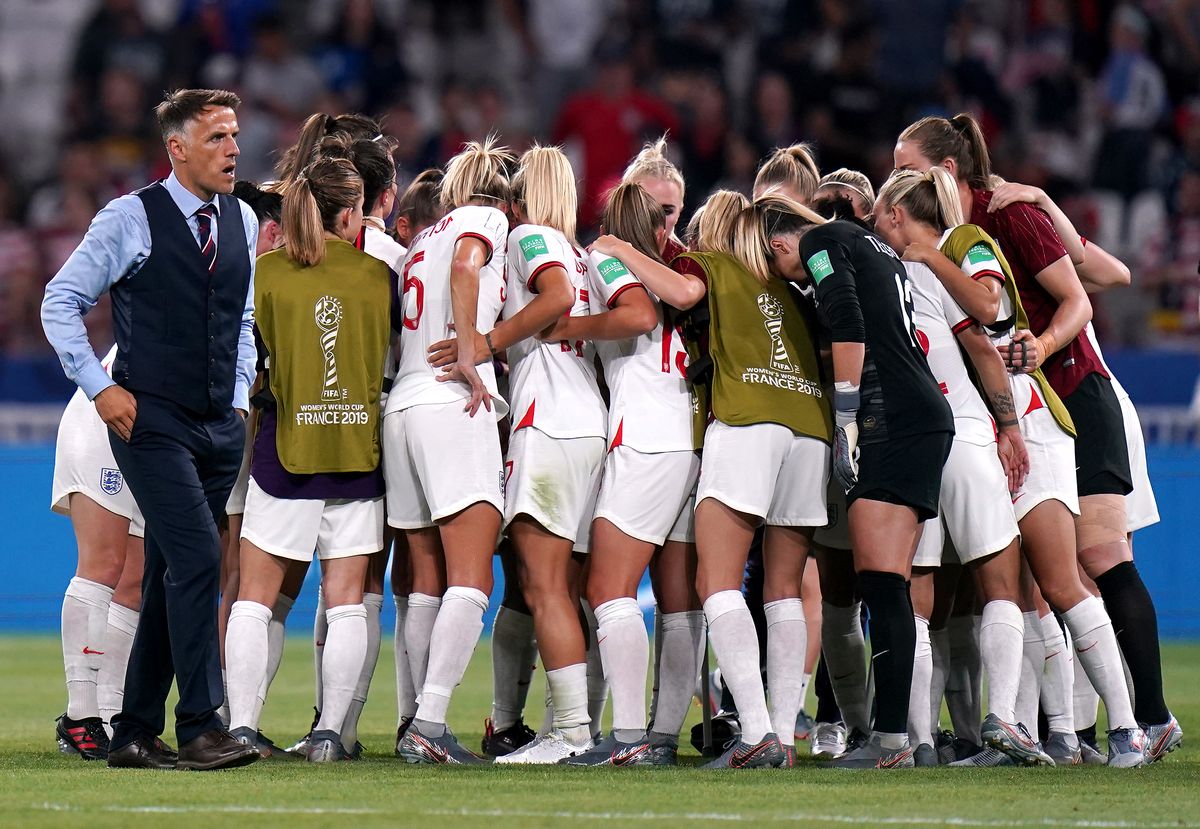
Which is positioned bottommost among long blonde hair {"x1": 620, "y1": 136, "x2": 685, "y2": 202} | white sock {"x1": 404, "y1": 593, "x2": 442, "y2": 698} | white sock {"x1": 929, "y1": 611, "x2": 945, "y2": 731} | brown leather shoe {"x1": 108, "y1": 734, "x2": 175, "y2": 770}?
brown leather shoe {"x1": 108, "y1": 734, "x2": 175, "y2": 770}

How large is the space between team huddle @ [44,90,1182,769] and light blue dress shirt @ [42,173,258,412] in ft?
0.90

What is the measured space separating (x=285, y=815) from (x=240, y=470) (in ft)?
6.66

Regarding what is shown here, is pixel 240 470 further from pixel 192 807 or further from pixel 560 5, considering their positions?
pixel 560 5

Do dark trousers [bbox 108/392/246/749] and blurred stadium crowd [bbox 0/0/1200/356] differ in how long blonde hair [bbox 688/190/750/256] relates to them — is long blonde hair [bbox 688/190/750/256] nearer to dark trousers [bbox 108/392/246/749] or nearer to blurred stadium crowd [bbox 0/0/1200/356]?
dark trousers [bbox 108/392/246/749]

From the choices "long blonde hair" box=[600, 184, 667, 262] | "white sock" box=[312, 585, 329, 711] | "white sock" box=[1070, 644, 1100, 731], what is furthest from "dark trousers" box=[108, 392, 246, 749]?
"white sock" box=[1070, 644, 1100, 731]

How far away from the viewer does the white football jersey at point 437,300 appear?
6.34 meters

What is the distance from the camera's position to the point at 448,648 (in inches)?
239

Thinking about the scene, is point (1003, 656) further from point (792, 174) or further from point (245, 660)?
point (245, 660)

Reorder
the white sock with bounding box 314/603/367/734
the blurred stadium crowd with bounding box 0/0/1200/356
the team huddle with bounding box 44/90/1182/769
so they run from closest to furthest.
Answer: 1. the team huddle with bounding box 44/90/1182/769
2. the white sock with bounding box 314/603/367/734
3. the blurred stadium crowd with bounding box 0/0/1200/356

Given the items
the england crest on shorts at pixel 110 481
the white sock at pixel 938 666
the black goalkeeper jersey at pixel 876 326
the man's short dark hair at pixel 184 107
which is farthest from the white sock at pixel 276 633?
the white sock at pixel 938 666

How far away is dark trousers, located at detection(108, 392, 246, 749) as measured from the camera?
555 cm

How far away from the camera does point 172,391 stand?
222 inches

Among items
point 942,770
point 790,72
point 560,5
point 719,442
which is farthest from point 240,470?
point 560,5

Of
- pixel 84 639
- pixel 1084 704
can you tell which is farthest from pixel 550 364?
pixel 1084 704
